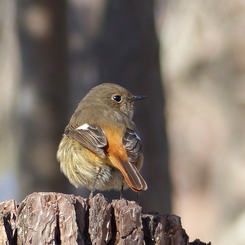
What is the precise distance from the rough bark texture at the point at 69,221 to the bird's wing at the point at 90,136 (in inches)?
55.3

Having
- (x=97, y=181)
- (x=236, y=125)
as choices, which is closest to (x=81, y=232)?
(x=97, y=181)

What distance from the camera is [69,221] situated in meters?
3.37

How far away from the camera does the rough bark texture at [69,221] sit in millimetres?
3346

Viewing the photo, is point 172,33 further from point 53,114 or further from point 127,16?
point 53,114

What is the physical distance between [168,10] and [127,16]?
2.32m

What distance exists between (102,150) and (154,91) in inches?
107

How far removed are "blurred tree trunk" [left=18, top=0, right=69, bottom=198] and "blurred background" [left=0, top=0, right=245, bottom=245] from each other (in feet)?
0.04

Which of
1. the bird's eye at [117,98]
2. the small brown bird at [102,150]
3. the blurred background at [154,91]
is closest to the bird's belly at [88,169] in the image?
the small brown bird at [102,150]

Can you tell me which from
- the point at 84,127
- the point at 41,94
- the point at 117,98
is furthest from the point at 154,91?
the point at 84,127

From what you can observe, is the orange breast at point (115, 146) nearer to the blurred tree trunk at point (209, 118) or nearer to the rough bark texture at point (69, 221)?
the rough bark texture at point (69, 221)

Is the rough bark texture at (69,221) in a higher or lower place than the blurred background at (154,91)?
lower

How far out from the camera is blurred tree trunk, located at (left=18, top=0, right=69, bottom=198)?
7.01 metres

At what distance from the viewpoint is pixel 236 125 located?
8164mm

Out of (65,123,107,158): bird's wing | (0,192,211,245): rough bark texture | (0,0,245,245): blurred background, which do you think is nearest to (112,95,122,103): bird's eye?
(0,0,245,245): blurred background
